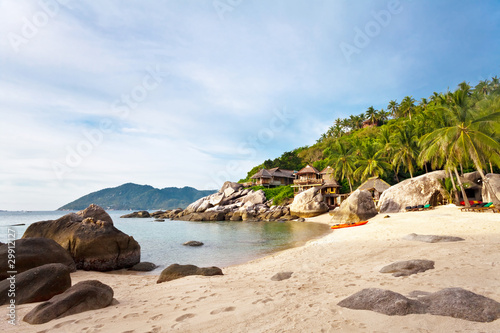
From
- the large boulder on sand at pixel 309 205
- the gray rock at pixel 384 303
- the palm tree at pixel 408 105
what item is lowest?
the gray rock at pixel 384 303

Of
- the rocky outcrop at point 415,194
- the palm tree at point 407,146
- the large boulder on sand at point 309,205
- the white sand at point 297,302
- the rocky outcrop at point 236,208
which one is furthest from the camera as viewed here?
the rocky outcrop at point 236,208

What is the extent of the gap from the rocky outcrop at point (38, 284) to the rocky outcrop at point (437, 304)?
21.8 feet

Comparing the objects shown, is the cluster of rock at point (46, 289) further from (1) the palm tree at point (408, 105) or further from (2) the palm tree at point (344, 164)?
(1) the palm tree at point (408, 105)

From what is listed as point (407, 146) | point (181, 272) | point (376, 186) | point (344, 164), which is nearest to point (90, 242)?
point (181, 272)

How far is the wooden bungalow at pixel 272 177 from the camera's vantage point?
2351 inches

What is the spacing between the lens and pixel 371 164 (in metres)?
38.2

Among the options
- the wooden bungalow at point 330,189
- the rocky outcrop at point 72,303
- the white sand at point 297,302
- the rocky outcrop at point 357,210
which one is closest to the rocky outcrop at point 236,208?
the wooden bungalow at point 330,189

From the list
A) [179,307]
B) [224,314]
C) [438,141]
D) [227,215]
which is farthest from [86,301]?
[227,215]

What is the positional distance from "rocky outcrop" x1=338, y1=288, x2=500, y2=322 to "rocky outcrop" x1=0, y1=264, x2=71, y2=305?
262 inches

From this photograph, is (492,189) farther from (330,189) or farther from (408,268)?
(330,189)

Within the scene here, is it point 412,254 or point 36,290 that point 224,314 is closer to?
point 36,290

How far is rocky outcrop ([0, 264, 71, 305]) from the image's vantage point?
5848 millimetres

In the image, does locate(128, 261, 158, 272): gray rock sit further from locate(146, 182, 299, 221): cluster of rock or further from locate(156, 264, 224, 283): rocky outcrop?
locate(146, 182, 299, 221): cluster of rock

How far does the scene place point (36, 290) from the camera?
5.88 metres
